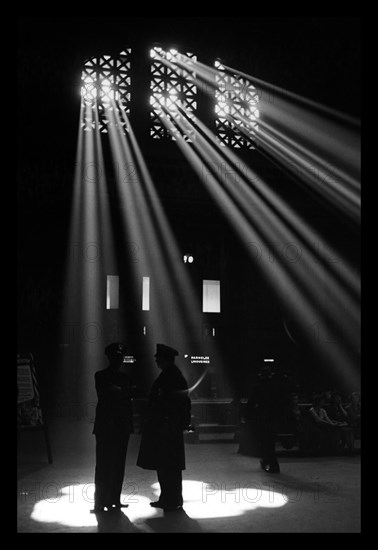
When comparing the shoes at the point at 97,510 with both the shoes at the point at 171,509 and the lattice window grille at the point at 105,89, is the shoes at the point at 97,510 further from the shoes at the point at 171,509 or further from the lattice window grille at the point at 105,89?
the lattice window grille at the point at 105,89

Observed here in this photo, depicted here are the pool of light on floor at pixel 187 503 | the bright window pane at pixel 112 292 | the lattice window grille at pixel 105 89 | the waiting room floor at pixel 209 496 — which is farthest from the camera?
the bright window pane at pixel 112 292

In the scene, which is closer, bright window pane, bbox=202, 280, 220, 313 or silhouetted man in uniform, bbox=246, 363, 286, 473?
silhouetted man in uniform, bbox=246, 363, 286, 473

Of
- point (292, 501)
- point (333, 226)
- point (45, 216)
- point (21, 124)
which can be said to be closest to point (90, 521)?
point (292, 501)

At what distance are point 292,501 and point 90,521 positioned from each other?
244 centimetres

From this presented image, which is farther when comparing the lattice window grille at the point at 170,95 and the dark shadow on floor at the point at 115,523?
the lattice window grille at the point at 170,95

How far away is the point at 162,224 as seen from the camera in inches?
695

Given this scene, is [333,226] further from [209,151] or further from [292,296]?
[209,151]

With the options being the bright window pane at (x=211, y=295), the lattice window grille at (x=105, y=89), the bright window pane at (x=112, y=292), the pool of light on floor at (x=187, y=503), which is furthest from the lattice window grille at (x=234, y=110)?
the pool of light on floor at (x=187, y=503)

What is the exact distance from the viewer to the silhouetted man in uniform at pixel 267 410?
9.48 m

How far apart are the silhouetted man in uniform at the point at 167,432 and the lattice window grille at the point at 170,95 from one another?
37.5 ft

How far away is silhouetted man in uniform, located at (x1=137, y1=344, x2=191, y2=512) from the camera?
6805mm

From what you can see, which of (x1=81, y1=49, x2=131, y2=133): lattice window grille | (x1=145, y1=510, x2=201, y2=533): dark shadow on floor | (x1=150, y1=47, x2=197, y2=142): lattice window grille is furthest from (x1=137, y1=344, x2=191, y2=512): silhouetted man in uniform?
(x1=150, y1=47, x2=197, y2=142): lattice window grille

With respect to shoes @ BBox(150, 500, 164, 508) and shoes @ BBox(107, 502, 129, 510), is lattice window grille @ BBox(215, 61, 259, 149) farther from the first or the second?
shoes @ BBox(107, 502, 129, 510)

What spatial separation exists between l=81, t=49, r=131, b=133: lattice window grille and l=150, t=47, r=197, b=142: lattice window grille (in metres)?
0.75
